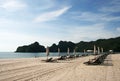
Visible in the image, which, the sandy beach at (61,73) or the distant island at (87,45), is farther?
the distant island at (87,45)

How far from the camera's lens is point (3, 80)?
11703 mm

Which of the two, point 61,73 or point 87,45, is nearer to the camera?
point 61,73

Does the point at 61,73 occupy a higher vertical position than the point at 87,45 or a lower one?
lower

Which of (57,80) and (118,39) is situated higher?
(118,39)

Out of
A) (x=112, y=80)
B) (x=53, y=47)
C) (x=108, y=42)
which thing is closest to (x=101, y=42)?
(x=108, y=42)

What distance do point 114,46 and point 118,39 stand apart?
15468mm

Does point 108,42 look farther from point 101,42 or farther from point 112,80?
point 112,80

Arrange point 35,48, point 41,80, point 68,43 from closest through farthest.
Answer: point 41,80 < point 68,43 < point 35,48

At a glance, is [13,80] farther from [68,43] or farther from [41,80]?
[68,43]

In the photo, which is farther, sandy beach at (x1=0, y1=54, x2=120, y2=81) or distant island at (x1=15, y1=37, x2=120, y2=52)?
distant island at (x1=15, y1=37, x2=120, y2=52)

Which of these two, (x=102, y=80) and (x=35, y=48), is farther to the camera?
(x=35, y=48)

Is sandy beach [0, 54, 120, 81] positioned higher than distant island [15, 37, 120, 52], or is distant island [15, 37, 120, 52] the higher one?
distant island [15, 37, 120, 52]

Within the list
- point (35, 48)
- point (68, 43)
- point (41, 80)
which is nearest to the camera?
point (41, 80)

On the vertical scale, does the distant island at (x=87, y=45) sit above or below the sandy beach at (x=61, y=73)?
above
